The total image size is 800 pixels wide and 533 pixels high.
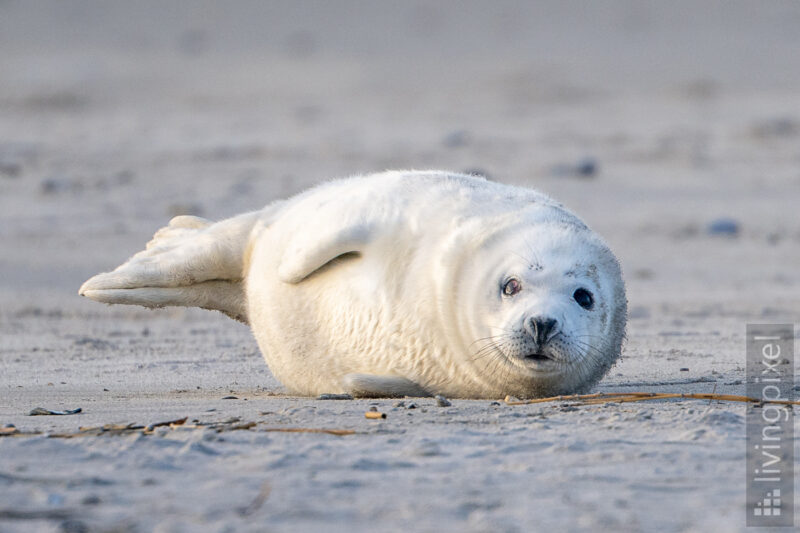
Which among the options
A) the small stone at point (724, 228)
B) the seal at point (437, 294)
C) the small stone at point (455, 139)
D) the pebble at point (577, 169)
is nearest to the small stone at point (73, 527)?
the seal at point (437, 294)

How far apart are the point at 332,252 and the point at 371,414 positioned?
1.00 meters

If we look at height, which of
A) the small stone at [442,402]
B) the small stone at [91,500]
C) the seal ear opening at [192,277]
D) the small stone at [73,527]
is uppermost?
the seal ear opening at [192,277]

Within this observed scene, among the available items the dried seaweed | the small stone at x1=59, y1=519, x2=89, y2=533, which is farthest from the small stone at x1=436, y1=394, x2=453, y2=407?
the small stone at x1=59, y1=519, x2=89, y2=533

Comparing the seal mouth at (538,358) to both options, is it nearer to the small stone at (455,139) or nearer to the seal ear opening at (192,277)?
the seal ear opening at (192,277)

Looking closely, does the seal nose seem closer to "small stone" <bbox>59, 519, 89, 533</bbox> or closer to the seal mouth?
the seal mouth

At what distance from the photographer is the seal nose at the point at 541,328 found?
4.34m

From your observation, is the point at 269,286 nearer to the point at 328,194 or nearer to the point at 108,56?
the point at 328,194

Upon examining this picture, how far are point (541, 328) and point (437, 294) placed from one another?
21.3 inches

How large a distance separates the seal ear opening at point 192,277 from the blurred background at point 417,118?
9.66 feet

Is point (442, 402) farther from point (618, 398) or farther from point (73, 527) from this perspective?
point (73, 527)

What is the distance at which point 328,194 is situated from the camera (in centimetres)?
556

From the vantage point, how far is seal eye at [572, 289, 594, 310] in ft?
15.2

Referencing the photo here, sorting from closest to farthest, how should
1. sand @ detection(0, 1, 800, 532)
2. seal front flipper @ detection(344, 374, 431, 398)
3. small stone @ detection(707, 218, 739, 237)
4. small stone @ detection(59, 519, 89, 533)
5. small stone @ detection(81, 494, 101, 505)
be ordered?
small stone @ detection(59, 519, 89, 533)
small stone @ detection(81, 494, 101, 505)
sand @ detection(0, 1, 800, 532)
seal front flipper @ detection(344, 374, 431, 398)
small stone @ detection(707, 218, 739, 237)

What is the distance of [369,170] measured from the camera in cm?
1319
